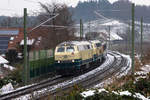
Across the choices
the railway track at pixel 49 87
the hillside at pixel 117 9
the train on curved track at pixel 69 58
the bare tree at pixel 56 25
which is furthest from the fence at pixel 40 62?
the hillside at pixel 117 9

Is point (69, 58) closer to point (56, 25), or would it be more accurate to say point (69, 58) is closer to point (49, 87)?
point (49, 87)

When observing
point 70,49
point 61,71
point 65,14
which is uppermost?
Answer: point 65,14

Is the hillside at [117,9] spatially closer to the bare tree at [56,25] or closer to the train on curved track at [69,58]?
the bare tree at [56,25]

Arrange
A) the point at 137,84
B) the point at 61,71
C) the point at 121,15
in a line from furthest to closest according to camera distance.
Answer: the point at 121,15 → the point at 61,71 → the point at 137,84

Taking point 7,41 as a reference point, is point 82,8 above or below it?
above

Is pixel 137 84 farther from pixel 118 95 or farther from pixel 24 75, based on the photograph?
pixel 24 75

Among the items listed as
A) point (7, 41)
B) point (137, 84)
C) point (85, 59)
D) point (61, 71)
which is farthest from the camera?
point (7, 41)

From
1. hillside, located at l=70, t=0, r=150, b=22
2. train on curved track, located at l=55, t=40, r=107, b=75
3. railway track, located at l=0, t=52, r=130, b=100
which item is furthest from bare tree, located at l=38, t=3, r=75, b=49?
railway track, located at l=0, t=52, r=130, b=100

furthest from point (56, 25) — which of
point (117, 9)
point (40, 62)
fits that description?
point (117, 9)

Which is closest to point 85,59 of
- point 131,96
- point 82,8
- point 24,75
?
point 24,75

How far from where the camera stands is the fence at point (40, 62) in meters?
24.2

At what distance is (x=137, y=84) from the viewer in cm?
1298

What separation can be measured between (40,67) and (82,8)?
127 metres

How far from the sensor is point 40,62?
25.6 metres
